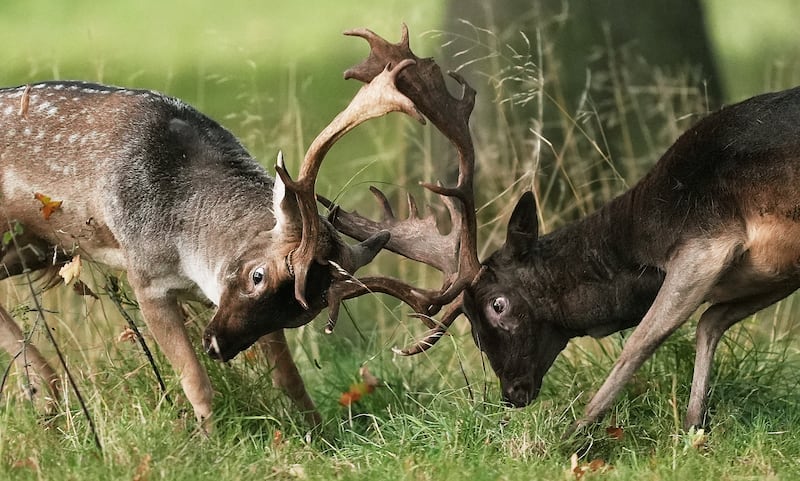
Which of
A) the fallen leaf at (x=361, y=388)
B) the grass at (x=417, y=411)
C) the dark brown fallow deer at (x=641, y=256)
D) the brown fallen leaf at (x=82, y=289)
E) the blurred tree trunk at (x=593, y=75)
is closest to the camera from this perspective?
the grass at (x=417, y=411)

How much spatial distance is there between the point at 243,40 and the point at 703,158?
11.4 metres

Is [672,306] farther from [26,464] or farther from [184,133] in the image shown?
[26,464]

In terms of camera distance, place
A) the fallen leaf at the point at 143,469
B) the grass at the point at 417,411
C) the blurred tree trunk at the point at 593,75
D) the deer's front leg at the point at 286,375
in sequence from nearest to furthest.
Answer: the fallen leaf at the point at 143,469
the grass at the point at 417,411
the deer's front leg at the point at 286,375
the blurred tree trunk at the point at 593,75

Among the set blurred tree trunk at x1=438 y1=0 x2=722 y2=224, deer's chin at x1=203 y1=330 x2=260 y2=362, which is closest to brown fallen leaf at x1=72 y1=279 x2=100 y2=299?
deer's chin at x1=203 y1=330 x2=260 y2=362

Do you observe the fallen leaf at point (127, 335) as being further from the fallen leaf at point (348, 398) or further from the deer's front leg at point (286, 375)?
the fallen leaf at point (348, 398)

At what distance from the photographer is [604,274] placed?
7242 millimetres

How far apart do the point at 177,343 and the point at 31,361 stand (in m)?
0.90

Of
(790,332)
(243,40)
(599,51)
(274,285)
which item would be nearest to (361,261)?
(274,285)

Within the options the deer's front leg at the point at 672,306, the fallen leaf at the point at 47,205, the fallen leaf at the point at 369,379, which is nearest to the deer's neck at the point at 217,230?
the fallen leaf at the point at 47,205

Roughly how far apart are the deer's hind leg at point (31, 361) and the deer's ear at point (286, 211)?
151 cm

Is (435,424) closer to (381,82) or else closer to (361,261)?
(361,261)

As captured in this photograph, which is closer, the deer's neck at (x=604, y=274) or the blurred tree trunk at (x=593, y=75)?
the deer's neck at (x=604, y=274)

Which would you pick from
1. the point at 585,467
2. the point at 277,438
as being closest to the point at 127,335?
the point at 277,438

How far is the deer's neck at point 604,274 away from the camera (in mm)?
7176
